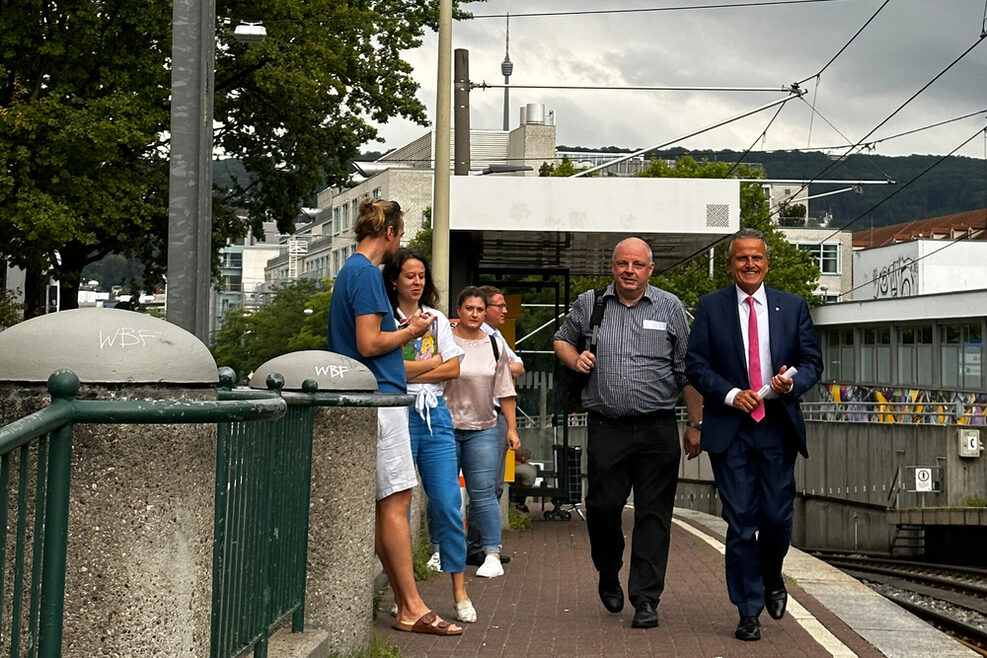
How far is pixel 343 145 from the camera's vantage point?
34781mm

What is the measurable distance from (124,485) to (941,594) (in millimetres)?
20741

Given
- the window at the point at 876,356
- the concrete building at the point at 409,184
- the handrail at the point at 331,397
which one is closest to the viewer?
the handrail at the point at 331,397

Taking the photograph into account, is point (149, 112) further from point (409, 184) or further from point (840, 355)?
point (409, 184)

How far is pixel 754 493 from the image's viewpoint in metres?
7.81

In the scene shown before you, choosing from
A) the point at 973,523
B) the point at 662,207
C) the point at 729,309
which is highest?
the point at 662,207

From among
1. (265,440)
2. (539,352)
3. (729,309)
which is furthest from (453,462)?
(539,352)

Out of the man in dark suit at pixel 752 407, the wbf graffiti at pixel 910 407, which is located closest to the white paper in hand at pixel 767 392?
the man in dark suit at pixel 752 407

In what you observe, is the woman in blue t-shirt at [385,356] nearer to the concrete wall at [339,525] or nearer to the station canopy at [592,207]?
the concrete wall at [339,525]

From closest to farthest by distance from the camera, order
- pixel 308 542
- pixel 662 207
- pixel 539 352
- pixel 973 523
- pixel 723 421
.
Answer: pixel 308 542
pixel 723 421
pixel 662 207
pixel 539 352
pixel 973 523

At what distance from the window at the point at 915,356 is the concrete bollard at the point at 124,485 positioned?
54.0 meters

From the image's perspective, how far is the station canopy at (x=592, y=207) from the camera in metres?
14.7

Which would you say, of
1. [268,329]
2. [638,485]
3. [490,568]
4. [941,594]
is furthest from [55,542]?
[268,329]

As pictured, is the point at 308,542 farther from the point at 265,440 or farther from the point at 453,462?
the point at 453,462

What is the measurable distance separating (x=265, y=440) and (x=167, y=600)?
4.93ft
